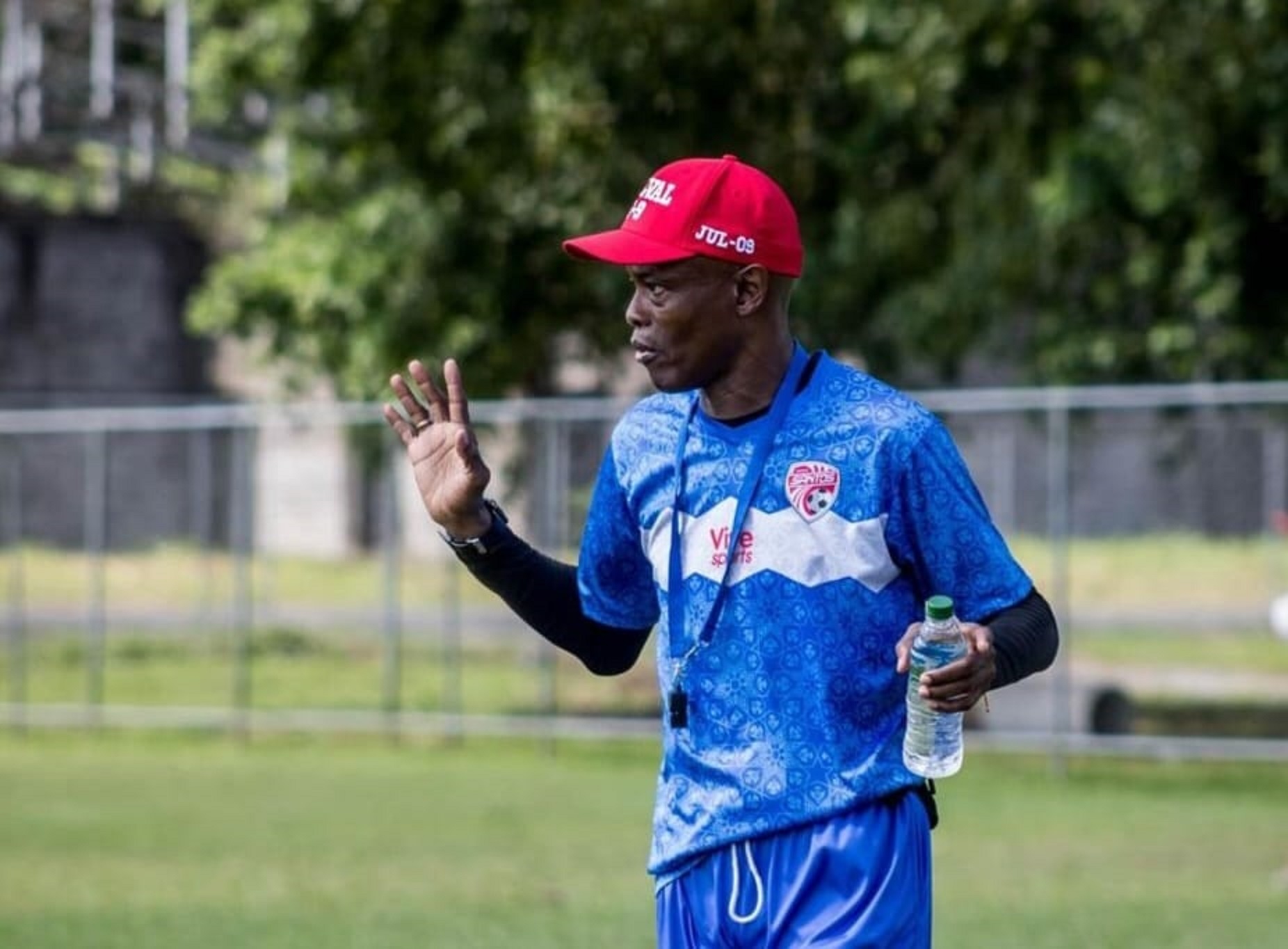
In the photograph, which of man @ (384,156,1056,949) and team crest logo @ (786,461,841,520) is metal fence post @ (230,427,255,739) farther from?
team crest logo @ (786,461,841,520)

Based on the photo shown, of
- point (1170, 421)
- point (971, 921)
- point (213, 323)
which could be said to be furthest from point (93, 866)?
point (213, 323)

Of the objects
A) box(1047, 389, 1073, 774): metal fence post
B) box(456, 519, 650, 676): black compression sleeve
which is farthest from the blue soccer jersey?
box(1047, 389, 1073, 774): metal fence post

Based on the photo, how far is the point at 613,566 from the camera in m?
5.54

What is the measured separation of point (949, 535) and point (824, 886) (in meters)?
0.69

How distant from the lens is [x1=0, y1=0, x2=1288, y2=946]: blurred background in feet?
67.2

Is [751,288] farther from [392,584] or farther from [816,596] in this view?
[392,584]

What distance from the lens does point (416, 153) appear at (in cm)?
2248

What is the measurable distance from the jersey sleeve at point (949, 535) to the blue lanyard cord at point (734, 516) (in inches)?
10.6

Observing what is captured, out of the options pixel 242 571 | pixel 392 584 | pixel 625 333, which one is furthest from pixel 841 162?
pixel 242 571

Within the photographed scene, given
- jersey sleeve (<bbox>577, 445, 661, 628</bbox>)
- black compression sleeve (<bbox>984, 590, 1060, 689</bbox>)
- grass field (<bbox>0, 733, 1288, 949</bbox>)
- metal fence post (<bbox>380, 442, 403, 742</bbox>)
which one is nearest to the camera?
black compression sleeve (<bbox>984, 590, 1060, 689</bbox>)

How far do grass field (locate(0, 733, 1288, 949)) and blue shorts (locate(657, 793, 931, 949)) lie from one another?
6.48 metres

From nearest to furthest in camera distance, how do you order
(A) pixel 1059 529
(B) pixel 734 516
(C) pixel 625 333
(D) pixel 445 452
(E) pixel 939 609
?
1. (E) pixel 939 609
2. (B) pixel 734 516
3. (D) pixel 445 452
4. (A) pixel 1059 529
5. (C) pixel 625 333

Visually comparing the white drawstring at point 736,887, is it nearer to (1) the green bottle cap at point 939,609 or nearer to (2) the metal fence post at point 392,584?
(1) the green bottle cap at point 939,609

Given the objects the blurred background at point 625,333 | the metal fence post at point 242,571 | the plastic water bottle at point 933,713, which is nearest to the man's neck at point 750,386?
the plastic water bottle at point 933,713
